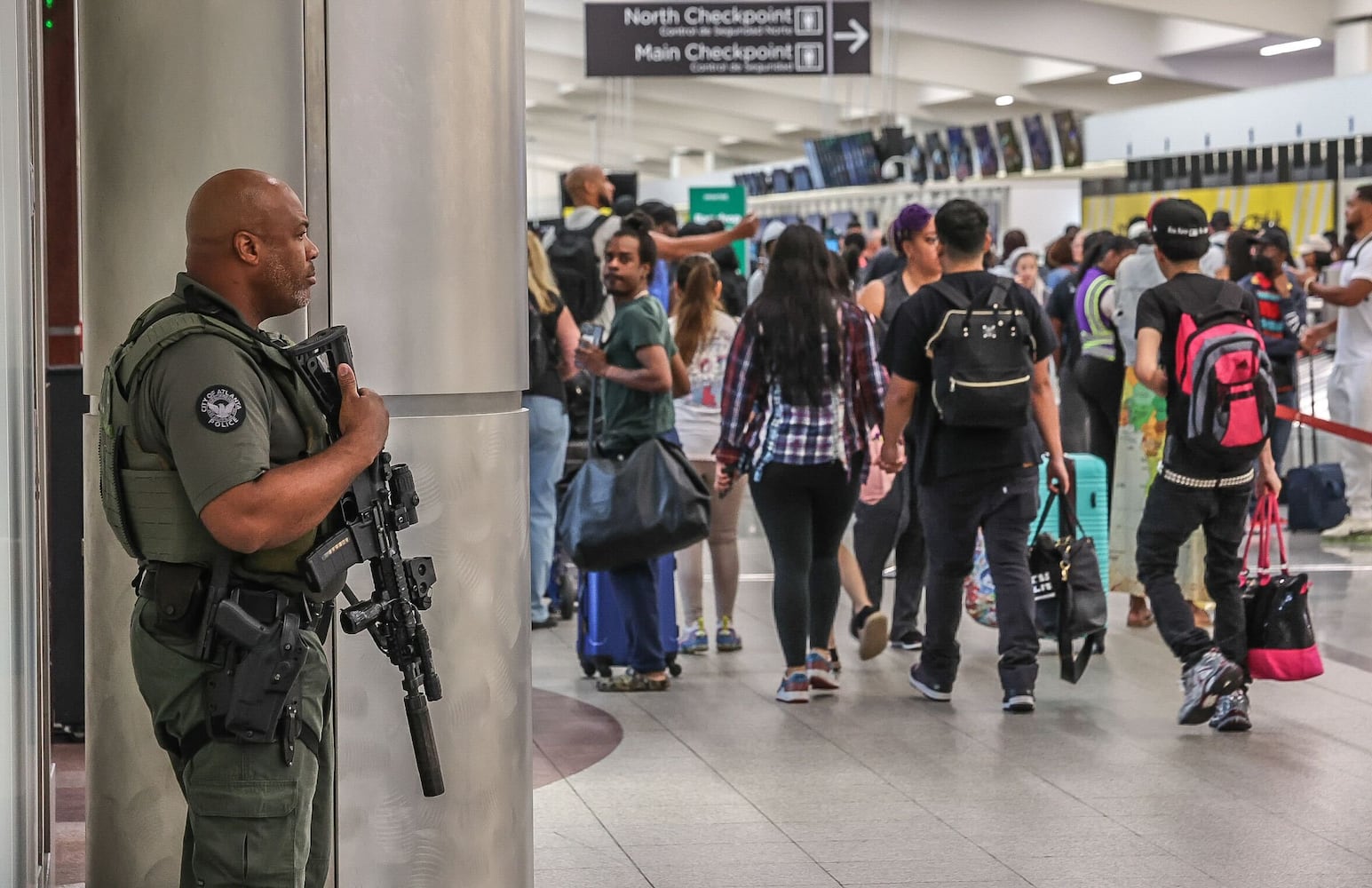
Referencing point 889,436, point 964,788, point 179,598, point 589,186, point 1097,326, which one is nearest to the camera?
point 179,598

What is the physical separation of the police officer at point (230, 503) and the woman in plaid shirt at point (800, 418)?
3.44 meters

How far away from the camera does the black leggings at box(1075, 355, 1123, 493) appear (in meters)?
8.23

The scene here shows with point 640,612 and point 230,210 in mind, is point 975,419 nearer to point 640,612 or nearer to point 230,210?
point 640,612

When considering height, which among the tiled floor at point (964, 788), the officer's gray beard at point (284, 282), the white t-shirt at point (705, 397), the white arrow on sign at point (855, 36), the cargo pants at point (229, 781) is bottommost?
the tiled floor at point (964, 788)

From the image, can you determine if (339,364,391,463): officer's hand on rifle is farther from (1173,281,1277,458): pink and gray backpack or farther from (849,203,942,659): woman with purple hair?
(849,203,942,659): woman with purple hair

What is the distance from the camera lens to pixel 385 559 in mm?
2812

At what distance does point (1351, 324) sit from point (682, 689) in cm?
536

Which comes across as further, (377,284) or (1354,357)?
(1354,357)

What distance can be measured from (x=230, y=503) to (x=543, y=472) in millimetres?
4903

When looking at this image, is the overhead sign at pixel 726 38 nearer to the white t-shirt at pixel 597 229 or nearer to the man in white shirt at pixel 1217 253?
the man in white shirt at pixel 1217 253

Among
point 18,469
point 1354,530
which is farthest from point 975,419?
point 1354,530

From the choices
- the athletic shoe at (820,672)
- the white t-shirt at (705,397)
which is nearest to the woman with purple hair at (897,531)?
the athletic shoe at (820,672)

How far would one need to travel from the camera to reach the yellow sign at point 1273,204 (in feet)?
61.0

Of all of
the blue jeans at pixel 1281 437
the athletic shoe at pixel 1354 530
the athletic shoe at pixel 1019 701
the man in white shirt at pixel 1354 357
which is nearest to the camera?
the athletic shoe at pixel 1019 701
